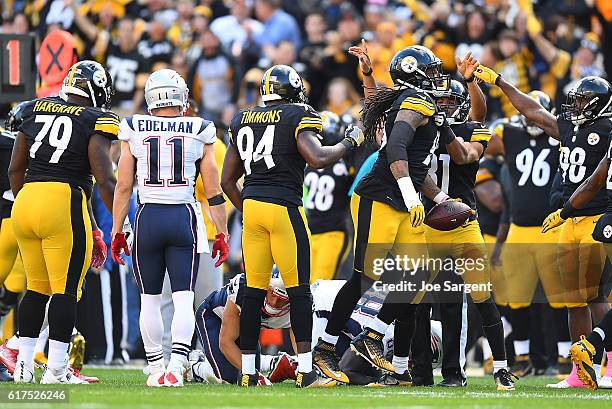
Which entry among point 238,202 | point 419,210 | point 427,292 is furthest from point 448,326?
point 238,202

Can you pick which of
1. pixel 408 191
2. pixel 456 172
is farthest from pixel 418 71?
pixel 408 191

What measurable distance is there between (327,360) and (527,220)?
3248mm

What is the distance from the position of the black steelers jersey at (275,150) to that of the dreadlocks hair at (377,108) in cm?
72

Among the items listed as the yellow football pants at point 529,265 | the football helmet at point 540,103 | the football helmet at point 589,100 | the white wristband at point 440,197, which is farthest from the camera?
the yellow football pants at point 529,265

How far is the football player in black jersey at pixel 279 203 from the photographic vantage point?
8.50 meters

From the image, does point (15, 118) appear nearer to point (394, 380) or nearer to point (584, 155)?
point (394, 380)

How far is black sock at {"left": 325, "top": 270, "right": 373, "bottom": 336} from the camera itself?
348 inches

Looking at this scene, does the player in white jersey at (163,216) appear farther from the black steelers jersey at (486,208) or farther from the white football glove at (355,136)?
the black steelers jersey at (486,208)

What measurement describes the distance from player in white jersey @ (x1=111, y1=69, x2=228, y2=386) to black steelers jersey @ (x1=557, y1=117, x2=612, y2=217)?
286 cm

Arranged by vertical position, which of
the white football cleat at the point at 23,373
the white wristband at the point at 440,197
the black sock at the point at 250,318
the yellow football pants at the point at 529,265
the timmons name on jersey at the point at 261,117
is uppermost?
the timmons name on jersey at the point at 261,117

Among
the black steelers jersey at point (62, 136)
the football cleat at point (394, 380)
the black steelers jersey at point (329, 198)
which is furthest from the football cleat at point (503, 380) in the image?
the black steelers jersey at point (329, 198)

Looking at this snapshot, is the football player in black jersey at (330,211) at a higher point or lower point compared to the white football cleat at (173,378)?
higher

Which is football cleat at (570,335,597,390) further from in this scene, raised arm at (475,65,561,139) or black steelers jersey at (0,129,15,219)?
black steelers jersey at (0,129,15,219)

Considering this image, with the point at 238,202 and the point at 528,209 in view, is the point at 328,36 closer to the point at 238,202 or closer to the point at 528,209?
the point at 528,209
